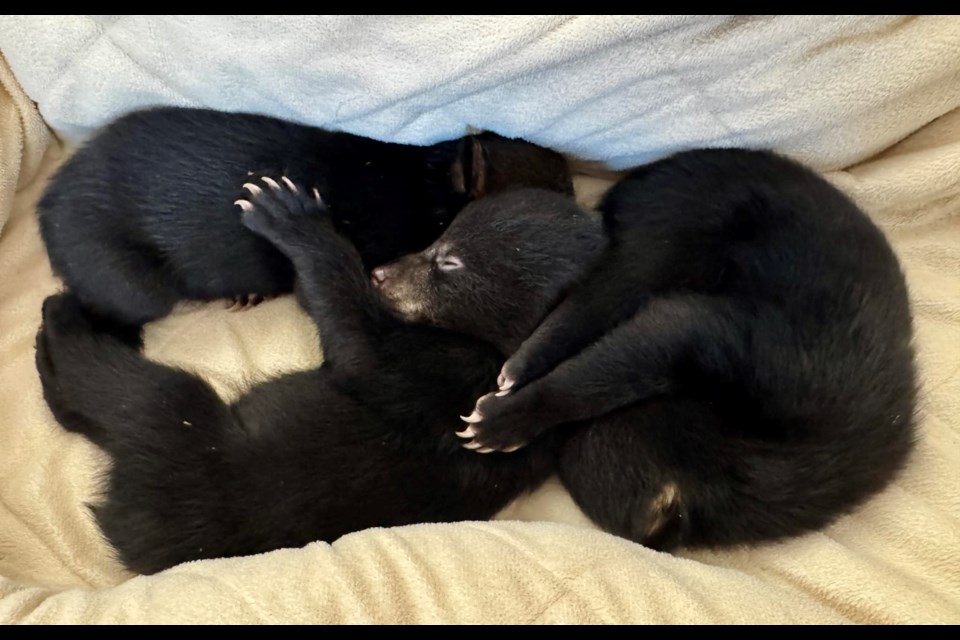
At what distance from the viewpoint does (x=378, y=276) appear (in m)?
1.65

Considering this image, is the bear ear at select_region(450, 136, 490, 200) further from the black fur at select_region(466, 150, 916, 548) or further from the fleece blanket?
the black fur at select_region(466, 150, 916, 548)

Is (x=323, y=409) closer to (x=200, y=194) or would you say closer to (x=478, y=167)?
(x=200, y=194)

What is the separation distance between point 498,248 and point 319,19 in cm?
56

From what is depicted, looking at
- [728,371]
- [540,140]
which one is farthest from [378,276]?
[728,371]

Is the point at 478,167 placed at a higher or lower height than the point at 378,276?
higher

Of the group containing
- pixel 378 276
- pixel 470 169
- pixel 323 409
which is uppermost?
pixel 470 169

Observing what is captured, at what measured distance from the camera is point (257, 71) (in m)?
1.51

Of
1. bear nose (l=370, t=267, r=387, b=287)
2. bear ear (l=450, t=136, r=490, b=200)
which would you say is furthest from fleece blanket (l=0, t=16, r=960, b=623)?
bear nose (l=370, t=267, r=387, b=287)

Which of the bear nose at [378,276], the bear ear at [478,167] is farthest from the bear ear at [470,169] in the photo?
the bear nose at [378,276]

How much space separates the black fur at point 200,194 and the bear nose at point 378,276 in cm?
5

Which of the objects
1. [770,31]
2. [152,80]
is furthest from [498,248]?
[152,80]

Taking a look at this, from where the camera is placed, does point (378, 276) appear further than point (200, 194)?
Yes

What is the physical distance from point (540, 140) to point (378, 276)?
0.46 meters

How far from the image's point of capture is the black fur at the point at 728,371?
4.53 feet
